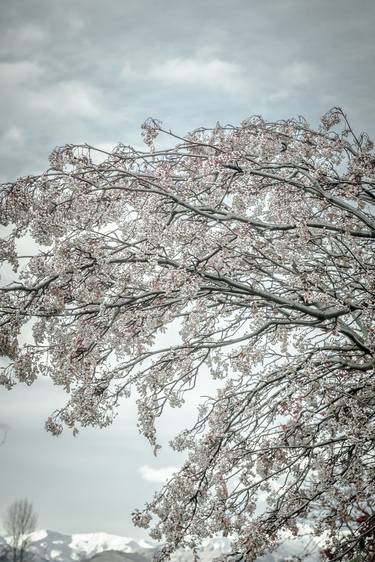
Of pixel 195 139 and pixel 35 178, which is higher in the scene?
pixel 195 139

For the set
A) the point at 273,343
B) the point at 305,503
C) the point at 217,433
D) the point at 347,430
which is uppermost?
the point at 273,343

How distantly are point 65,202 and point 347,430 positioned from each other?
4582mm

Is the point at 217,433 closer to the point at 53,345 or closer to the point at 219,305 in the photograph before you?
the point at 219,305

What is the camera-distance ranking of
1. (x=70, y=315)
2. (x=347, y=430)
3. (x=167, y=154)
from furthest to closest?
1. (x=167, y=154)
2. (x=70, y=315)
3. (x=347, y=430)

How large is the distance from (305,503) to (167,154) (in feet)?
16.6

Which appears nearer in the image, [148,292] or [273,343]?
[148,292]

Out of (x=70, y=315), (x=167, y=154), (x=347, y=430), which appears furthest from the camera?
(x=167, y=154)

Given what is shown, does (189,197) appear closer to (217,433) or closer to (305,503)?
(217,433)

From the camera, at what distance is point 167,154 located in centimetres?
676

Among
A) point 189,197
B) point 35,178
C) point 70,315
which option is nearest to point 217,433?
point 70,315

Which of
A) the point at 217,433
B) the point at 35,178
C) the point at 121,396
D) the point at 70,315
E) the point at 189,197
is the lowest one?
the point at 217,433

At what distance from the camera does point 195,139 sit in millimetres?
7074

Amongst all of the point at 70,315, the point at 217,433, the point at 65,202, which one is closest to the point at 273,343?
the point at 217,433

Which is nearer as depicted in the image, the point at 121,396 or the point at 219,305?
the point at 121,396
